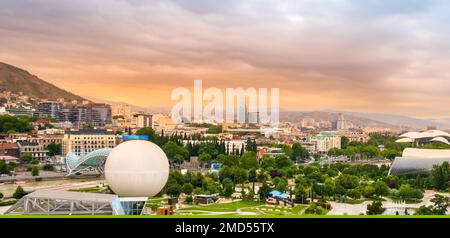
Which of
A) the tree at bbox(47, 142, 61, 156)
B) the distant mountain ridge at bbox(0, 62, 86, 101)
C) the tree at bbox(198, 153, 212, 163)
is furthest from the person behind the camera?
the distant mountain ridge at bbox(0, 62, 86, 101)

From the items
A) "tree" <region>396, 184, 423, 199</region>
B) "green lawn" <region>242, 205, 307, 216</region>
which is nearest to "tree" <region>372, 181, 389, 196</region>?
"tree" <region>396, 184, 423, 199</region>

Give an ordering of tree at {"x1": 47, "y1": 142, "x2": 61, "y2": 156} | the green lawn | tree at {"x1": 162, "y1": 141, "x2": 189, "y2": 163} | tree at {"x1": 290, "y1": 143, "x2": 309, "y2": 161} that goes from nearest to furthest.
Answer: the green lawn
tree at {"x1": 162, "y1": 141, "x2": 189, "y2": 163}
tree at {"x1": 47, "y1": 142, "x2": 61, "y2": 156}
tree at {"x1": 290, "y1": 143, "x2": 309, "y2": 161}

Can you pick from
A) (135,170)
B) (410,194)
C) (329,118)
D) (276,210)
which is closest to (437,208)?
(410,194)

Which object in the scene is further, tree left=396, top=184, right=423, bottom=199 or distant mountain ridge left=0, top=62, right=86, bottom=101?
distant mountain ridge left=0, top=62, right=86, bottom=101

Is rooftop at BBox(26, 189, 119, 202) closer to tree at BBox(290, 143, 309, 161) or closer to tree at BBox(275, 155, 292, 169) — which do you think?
tree at BBox(275, 155, 292, 169)

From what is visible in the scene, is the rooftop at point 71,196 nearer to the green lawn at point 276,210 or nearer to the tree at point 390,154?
the green lawn at point 276,210

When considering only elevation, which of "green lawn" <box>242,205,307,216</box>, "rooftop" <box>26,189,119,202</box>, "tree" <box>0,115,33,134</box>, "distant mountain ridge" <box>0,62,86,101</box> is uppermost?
"distant mountain ridge" <box>0,62,86,101</box>

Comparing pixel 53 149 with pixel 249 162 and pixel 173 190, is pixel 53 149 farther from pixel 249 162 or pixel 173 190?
pixel 173 190
